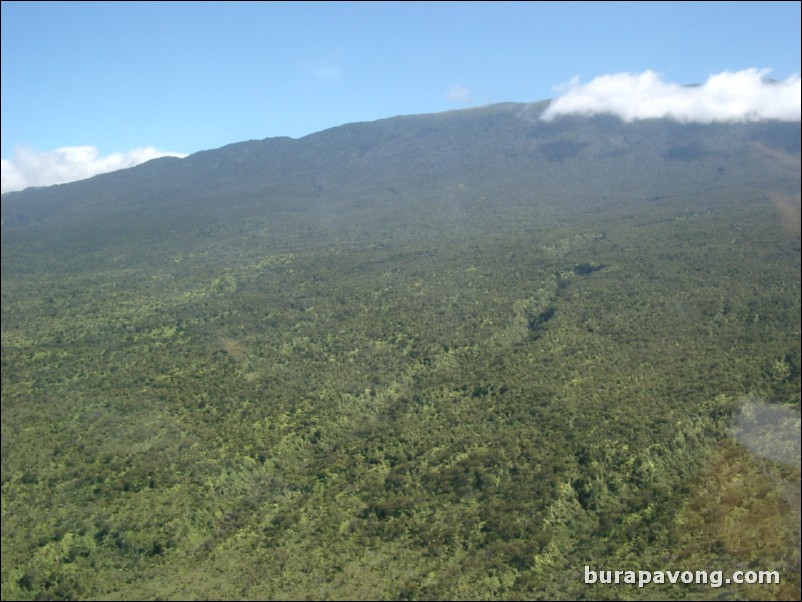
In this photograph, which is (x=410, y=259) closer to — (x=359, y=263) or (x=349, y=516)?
(x=359, y=263)

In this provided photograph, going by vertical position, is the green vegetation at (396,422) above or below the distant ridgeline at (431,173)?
below

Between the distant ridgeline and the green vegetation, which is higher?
the distant ridgeline

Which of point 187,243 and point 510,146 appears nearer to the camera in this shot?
point 187,243

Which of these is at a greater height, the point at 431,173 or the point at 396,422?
the point at 431,173

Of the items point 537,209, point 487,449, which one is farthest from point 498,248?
point 487,449

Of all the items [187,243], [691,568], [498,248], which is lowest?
[691,568]

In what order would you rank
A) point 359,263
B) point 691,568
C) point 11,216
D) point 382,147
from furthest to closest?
point 382,147
point 359,263
point 11,216
point 691,568

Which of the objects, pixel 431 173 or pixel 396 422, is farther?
pixel 431 173

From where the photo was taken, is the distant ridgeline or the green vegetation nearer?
the green vegetation
